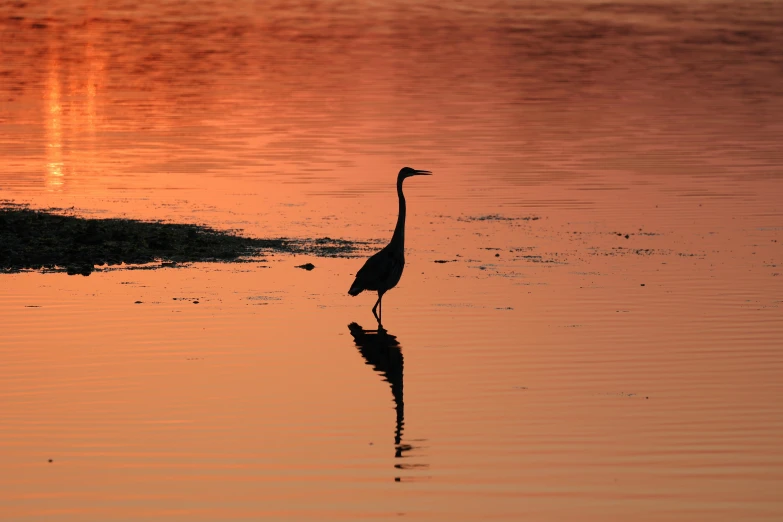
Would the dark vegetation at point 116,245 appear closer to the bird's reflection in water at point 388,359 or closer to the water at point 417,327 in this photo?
the water at point 417,327

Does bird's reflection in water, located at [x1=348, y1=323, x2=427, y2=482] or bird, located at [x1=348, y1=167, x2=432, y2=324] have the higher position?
bird, located at [x1=348, y1=167, x2=432, y2=324]

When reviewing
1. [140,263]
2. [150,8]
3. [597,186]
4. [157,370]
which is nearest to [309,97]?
[597,186]

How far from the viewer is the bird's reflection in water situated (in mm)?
12422

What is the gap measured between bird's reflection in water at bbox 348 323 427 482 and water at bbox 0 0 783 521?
0.05m

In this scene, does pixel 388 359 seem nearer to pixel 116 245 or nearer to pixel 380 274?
pixel 380 274

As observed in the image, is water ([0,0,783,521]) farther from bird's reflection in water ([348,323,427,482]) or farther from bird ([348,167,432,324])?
bird ([348,167,432,324])

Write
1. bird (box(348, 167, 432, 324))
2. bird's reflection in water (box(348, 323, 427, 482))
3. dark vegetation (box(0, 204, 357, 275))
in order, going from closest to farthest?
bird's reflection in water (box(348, 323, 427, 482)), bird (box(348, 167, 432, 324)), dark vegetation (box(0, 204, 357, 275))

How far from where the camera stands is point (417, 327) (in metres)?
Answer: 17.0

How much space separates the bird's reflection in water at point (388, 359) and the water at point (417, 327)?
5 cm

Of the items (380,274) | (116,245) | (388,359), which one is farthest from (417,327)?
(116,245)

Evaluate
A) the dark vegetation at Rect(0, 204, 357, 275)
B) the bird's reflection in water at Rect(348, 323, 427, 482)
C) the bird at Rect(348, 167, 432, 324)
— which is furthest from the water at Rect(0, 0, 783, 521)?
the dark vegetation at Rect(0, 204, 357, 275)

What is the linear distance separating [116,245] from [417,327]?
647 centimetres

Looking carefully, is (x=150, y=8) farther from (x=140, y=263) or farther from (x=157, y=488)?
(x=157, y=488)

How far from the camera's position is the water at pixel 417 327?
36.6ft
